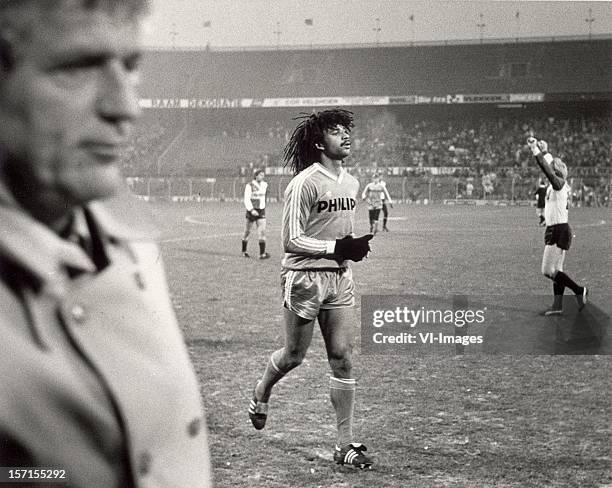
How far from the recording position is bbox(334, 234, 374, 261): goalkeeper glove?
444 centimetres

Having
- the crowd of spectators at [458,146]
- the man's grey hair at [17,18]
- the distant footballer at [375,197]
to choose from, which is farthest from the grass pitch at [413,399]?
the crowd of spectators at [458,146]

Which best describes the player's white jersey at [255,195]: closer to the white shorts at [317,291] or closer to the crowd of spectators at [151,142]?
the white shorts at [317,291]

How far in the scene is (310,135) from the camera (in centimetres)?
493

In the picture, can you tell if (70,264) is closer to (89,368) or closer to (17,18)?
(89,368)

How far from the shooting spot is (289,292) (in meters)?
4.76

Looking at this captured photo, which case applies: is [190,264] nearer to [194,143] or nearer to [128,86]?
[128,86]

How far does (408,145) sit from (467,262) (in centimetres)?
1907

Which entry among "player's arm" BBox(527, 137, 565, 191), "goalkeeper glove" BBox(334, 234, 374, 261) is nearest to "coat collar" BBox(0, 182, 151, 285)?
"goalkeeper glove" BBox(334, 234, 374, 261)

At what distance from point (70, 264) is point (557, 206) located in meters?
7.94

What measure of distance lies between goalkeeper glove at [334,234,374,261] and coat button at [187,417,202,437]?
11.0 ft

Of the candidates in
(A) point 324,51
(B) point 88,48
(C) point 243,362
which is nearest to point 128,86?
(B) point 88,48

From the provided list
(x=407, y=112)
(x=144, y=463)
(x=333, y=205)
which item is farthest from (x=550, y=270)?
(x=407, y=112)

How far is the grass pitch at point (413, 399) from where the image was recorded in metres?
4.45

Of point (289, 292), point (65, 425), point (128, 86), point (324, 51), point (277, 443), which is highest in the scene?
point (324, 51)
